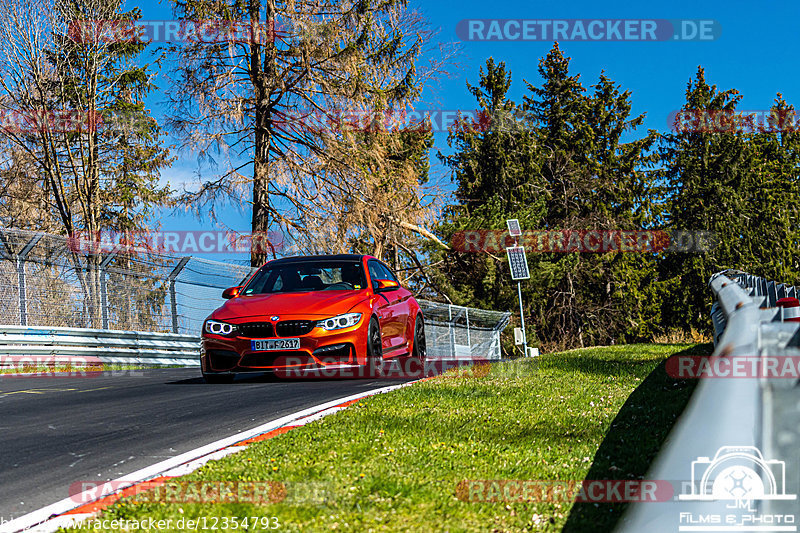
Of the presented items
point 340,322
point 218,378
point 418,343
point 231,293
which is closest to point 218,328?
point 231,293

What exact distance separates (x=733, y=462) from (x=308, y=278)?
8395mm

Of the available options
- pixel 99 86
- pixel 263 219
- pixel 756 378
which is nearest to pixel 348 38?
pixel 263 219

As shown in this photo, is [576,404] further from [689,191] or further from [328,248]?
[689,191]

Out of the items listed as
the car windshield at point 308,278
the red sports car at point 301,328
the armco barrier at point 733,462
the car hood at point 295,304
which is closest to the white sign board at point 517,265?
the car windshield at point 308,278

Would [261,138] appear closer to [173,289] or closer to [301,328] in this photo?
[173,289]

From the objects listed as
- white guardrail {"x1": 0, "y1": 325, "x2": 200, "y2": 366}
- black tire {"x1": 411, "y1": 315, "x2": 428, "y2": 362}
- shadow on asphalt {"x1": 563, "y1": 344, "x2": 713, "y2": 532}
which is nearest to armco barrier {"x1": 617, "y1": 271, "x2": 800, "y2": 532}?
shadow on asphalt {"x1": 563, "y1": 344, "x2": 713, "y2": 532}

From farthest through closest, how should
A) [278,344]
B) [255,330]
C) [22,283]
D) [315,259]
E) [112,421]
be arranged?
[22,283], [315,259], [255,330], [278,344], [112,421]

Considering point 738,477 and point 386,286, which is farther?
point 386,286

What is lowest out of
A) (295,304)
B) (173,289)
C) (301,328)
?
(301,328)

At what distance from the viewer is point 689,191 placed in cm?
5603

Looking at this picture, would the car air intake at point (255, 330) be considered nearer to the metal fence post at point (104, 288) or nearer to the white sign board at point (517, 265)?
the metal fence post at point (104, 288)

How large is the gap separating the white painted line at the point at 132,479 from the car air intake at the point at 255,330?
8.79 feet

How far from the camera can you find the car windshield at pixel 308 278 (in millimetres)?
10193

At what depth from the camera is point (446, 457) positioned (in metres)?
4.12
